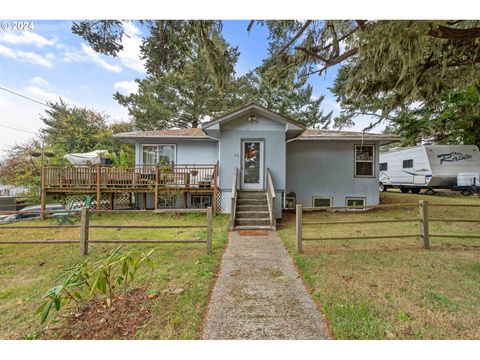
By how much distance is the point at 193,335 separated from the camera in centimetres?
226

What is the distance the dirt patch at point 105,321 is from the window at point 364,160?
10.6 m

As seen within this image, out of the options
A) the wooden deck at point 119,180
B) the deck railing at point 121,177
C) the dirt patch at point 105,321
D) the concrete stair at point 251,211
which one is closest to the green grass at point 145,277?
the dirt patch at point 105,321

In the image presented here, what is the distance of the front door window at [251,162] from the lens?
921cm

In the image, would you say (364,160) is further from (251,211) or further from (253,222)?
(253,222)

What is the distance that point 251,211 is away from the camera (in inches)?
303

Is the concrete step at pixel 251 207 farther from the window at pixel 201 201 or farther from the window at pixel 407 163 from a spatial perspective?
the window at pixel 407 163

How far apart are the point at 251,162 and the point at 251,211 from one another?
2438 millimetres

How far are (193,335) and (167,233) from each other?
482 cm

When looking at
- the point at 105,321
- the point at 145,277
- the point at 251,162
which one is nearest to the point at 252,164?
the point at 251,162
